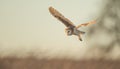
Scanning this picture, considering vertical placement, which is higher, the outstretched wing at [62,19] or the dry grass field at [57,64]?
the outstretched wing at [62,19]

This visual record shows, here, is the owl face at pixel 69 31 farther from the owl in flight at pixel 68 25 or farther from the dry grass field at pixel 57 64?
the dry grass field at pixel 57 64

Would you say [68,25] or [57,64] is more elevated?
[68,25]

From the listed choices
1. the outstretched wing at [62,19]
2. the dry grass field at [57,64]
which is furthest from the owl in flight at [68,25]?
the dry grass field at [57,64]

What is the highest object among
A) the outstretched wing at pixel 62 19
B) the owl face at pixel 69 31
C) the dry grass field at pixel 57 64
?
the outstretched wing at pixel 62 19

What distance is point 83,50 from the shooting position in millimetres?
2318

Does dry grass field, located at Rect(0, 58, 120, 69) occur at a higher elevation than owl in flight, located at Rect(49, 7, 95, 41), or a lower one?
lower

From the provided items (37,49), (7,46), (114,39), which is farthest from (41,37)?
(114,39)

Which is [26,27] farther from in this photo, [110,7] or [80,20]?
[110,7]

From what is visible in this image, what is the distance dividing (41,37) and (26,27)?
0.12 m

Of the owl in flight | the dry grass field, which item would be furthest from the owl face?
the dry grass field

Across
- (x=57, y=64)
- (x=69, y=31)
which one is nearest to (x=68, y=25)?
(x=69, y=31)

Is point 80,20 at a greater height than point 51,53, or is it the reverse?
point 80,20

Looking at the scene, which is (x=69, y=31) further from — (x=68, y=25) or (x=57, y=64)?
(x=57, y=64)

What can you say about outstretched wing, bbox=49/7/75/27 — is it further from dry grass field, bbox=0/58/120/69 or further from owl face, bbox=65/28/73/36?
dry grass field, bbox=0/58/120/69
